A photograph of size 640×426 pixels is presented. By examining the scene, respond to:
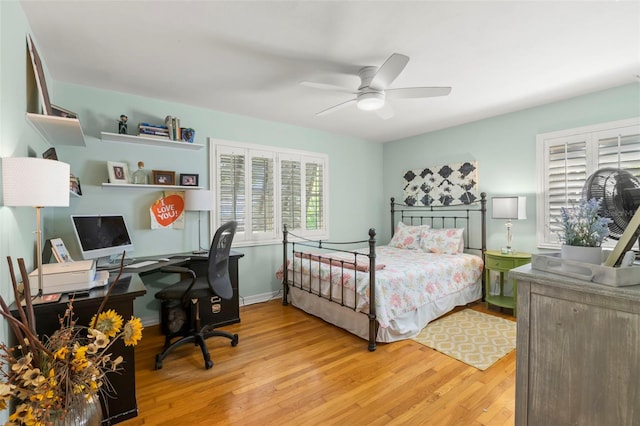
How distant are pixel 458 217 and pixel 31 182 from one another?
446 cm

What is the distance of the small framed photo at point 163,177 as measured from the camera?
3.22m

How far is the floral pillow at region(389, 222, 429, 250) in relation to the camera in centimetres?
434

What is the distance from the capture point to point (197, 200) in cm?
325

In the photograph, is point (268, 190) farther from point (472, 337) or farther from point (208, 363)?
point (472, 337)

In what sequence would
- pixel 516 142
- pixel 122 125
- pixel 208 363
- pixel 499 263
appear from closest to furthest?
pixel 208 363 < pixel 122 125 < pixel 499 263 < pixel 516 142

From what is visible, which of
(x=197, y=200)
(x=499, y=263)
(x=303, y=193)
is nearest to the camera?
(x=197, y=200)

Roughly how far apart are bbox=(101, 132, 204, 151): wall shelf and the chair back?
4.48ft

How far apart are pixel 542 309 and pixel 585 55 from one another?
7.82 feet

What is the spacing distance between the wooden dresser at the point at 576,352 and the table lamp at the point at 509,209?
2671 millimetres

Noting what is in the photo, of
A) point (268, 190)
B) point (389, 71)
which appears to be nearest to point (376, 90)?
point (389, 71)

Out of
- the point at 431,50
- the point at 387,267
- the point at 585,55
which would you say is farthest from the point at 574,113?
the point at 387,267

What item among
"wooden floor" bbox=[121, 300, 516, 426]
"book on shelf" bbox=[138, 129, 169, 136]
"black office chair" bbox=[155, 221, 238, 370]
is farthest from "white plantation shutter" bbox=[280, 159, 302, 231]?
"wooden floor" bbox=[121, 300, 516, 426]

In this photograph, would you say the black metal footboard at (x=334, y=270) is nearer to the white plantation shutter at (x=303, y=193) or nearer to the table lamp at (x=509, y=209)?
the white plantation shutter at (x=303, y=193)

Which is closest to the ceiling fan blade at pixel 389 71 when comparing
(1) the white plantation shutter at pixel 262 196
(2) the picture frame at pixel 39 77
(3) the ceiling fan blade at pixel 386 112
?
(3) the ceiling fan blade at pixel 386 112
